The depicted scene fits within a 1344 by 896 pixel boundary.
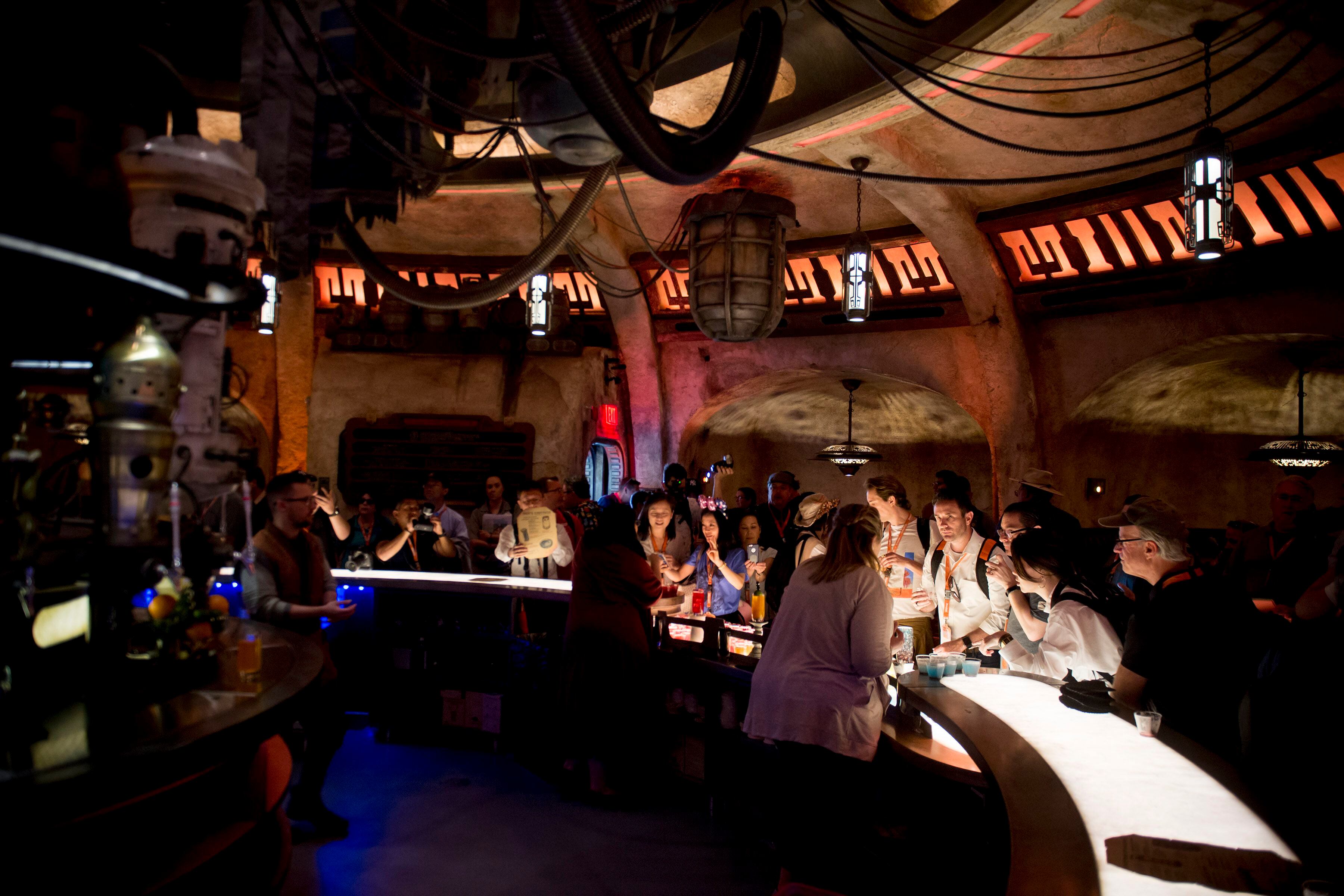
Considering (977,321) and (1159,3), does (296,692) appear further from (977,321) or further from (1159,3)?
(977,321)

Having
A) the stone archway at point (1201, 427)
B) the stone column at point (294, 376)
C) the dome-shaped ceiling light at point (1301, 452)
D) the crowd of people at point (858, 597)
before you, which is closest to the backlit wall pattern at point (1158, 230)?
the stone archway at point (1201, 427)

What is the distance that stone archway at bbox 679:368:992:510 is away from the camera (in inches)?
468

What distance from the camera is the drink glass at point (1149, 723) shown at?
8.75 feet

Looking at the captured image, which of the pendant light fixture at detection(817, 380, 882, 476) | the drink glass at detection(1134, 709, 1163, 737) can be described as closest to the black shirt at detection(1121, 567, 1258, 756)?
the drink glass at detection(1134, 709, 1163, 737)

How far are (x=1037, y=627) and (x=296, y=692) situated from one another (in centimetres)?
294

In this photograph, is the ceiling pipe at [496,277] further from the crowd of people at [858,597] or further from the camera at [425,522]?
the camera at [425,522]

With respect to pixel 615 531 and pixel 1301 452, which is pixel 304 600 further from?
pixel 1301 452

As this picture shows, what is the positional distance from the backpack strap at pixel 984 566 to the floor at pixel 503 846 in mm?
1686

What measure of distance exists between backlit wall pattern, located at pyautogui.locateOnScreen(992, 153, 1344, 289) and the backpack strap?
11.2 ft

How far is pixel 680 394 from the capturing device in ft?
37.6

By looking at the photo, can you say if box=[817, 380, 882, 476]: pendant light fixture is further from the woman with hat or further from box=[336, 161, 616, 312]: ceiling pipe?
box=[336, 161, 616, 312]: ceiling pipe

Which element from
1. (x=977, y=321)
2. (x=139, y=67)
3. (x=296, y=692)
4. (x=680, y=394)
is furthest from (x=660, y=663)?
(x=680, y=394)

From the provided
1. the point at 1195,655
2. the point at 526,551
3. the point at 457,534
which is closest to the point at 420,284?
the point at 457,534

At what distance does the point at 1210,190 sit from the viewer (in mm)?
3920
